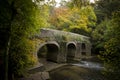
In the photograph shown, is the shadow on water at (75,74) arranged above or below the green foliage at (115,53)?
below

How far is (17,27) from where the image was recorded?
24.8 feet

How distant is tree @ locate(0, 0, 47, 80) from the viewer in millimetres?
6677

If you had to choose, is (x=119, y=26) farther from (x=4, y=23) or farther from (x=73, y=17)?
(x=73, y=17)

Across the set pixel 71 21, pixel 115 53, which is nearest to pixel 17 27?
pixel 115 53

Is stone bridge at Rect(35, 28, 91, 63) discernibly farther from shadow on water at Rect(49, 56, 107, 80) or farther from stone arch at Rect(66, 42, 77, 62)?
shadow on water at Rect(49, 56, 107, 80)

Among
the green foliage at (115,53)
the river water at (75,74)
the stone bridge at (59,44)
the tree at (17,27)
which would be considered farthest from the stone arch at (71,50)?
the green foliage at (115,53)

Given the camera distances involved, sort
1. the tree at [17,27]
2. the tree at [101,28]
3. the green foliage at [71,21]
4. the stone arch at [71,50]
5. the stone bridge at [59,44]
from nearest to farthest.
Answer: the tree at [17,27] < the stone bridge at [59,44] < the stone arch at [71,50] < the tree at [101,28] < the green foliage at [71,21]

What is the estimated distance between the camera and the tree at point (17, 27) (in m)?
6.68

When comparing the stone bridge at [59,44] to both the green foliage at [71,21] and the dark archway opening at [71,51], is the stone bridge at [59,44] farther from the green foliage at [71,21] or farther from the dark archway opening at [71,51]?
the green foliage at [71,21]

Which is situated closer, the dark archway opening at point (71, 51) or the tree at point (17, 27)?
the tree at point (17, 27)

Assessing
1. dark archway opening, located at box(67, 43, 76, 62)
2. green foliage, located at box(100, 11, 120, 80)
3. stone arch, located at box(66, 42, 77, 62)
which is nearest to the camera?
green foliage, located at box(100, 11, 120, 80)

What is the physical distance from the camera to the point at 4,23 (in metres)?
7.06

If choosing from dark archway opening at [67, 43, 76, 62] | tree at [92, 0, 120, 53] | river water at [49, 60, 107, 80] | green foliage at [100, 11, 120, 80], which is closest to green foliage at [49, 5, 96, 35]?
tree at [92, 0, 120, 53]

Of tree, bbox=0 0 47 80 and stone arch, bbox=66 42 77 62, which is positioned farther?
stone arch, bbox=66 42 77 62
